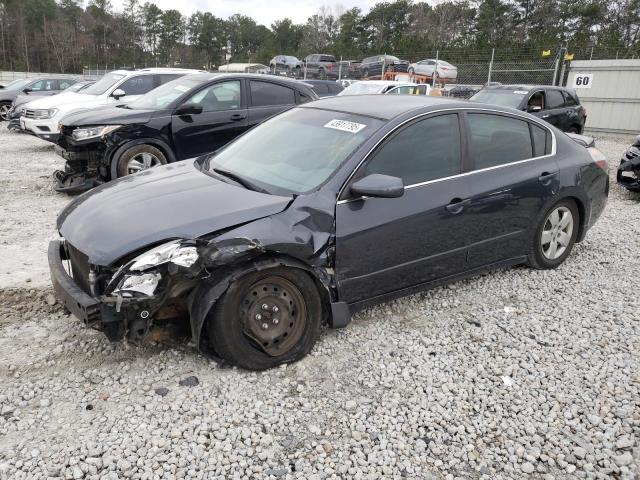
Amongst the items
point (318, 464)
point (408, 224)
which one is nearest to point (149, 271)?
point (318, 464)

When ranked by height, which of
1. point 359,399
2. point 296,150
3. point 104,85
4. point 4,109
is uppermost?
point 104,85

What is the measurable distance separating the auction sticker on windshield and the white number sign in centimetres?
1630

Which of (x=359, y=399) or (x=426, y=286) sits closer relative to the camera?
(x=359, y=399)

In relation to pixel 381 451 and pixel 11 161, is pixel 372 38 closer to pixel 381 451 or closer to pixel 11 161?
pixel 11 161

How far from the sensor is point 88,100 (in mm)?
10898

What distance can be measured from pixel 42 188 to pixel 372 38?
194 feet

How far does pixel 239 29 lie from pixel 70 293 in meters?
78.8

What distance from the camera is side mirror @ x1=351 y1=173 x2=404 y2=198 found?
328 cm

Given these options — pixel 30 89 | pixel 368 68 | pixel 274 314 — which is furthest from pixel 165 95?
pixel 368 68

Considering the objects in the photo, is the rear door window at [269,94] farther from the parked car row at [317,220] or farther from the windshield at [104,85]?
the windshield at [104,85]

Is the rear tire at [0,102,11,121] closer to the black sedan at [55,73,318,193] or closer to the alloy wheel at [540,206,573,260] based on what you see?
the black sedan at [55,73,318,193]

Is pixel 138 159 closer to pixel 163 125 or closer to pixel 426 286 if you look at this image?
pixel 163 125

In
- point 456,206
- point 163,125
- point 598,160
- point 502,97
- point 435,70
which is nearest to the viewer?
point 456,206

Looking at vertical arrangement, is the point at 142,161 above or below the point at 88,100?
below
